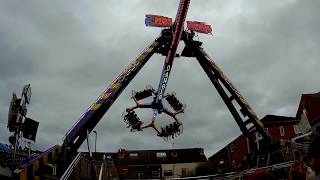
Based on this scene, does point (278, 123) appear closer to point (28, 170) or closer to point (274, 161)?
point (274, 161)

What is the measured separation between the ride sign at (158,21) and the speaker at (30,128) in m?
18.6

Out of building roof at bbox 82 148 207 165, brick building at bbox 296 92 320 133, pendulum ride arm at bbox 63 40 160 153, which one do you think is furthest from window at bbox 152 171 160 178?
pendulum ride arm at bbox 63 40 160 153

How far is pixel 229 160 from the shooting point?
232ft

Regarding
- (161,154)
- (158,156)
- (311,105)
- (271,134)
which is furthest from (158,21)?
(161,154)

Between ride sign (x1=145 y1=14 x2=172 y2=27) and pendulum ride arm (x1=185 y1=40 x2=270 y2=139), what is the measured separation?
2.15 meters

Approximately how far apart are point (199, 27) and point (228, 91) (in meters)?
6.33

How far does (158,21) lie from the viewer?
32188mm

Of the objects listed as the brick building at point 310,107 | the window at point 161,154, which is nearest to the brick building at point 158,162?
the window at point 161,154

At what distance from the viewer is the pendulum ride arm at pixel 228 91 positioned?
30.4 meters

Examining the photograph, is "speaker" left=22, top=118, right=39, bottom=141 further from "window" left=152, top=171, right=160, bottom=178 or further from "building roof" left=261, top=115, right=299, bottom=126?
"building roof" left=261, top=115, right=299, bottom=126

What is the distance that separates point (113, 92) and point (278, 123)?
42258 mm

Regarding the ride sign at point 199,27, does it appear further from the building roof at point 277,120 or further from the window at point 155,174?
the window at point 155,174

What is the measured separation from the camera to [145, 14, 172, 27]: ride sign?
105 feet

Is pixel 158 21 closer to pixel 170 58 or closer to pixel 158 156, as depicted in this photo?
pixel 170 58
